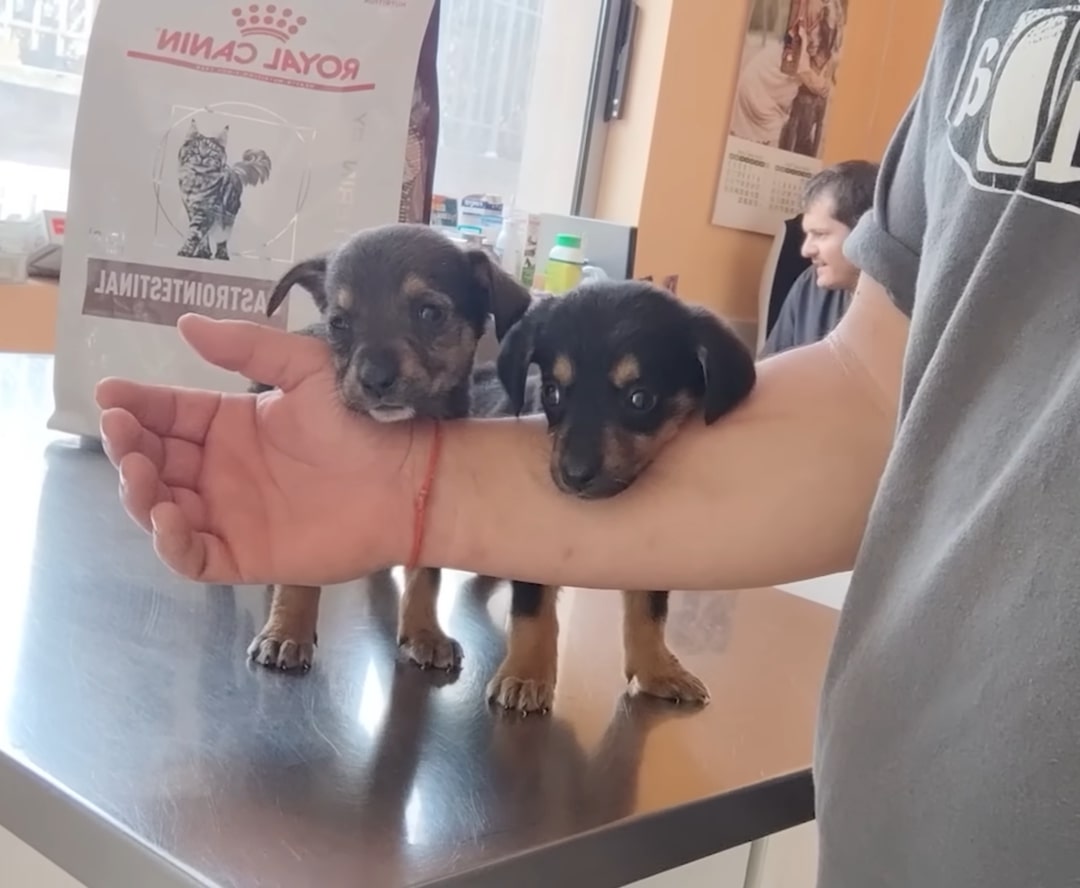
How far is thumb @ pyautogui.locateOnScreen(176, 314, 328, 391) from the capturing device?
696 mm

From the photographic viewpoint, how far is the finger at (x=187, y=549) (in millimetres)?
621

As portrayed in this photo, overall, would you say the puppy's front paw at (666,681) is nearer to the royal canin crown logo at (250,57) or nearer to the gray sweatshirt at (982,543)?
the gray sweatshirt at (982,543)

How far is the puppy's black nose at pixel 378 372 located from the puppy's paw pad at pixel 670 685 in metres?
0.29

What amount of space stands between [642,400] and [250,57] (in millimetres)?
543

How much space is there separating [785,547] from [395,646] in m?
0.32

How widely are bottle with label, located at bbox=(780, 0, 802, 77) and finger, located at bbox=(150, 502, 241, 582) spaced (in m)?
2.87

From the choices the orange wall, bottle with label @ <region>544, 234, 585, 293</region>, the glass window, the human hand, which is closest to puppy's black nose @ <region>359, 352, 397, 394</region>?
the human hand

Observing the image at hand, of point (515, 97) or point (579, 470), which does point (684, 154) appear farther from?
point (579, 470)

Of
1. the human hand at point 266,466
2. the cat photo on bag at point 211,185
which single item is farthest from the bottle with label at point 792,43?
the human hand at point 266,466

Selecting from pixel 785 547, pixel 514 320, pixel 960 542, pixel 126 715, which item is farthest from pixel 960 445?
pixel 514 320

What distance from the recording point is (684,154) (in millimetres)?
2990

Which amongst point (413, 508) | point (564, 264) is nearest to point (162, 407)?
point (413, 508)

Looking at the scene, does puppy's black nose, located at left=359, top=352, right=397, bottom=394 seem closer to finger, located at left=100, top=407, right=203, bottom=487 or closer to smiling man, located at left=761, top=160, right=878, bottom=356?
finger, located at left=100, top=407, right=203, bottom=487

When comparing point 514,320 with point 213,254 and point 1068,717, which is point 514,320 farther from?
point 1068,717
